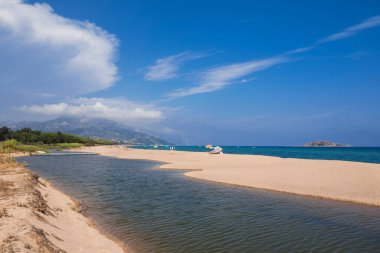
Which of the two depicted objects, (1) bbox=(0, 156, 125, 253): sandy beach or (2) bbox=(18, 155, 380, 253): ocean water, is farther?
(2) bbox=(18, 155, 380, 253): ocean water

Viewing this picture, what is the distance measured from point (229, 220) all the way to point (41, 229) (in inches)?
446

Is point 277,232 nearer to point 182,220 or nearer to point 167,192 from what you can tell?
point 182,220

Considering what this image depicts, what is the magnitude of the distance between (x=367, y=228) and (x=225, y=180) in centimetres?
1885

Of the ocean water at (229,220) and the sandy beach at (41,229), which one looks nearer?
the sandy beach at (41,229)

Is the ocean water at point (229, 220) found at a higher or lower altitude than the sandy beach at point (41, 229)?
lower

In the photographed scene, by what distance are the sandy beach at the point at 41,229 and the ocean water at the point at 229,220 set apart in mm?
1402

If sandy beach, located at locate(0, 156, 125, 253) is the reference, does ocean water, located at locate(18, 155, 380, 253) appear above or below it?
below

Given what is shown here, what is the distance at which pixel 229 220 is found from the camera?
18297 mm

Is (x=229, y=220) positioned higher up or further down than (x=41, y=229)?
further down

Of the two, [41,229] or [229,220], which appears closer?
A: [41,229]

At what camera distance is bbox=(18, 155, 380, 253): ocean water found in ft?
46.6

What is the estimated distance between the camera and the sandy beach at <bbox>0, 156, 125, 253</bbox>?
9.36 meters

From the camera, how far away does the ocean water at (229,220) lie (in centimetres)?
1422

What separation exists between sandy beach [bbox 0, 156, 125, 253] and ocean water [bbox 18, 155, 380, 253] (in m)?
1.40
